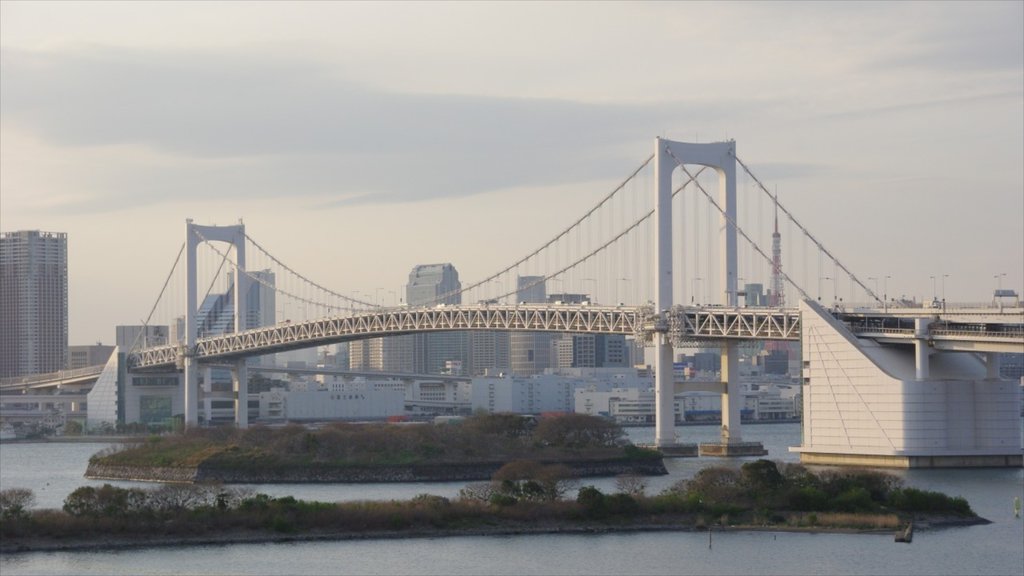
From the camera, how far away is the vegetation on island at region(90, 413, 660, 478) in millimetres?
44906

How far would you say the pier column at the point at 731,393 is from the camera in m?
51.4

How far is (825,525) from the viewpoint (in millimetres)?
31609

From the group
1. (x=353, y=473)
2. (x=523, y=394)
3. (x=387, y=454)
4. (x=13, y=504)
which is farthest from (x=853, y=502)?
(x=523, y=394)

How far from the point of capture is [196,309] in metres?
72.8

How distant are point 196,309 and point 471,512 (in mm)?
42235

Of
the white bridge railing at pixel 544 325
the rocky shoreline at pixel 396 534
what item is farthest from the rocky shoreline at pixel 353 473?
the rocky shoreline at pixel 396 534

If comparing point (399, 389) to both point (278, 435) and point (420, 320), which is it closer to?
point (420, 320)

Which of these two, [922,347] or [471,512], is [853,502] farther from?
[922,347]

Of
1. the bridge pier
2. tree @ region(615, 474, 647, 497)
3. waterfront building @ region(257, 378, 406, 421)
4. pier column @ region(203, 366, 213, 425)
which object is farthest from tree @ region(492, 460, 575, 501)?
waterfront building @ region(257, 378, 406, 421)

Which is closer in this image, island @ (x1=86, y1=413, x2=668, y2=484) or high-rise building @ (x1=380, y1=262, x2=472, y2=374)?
island @ (x1=86, y1=413, x2=668, y2=484)

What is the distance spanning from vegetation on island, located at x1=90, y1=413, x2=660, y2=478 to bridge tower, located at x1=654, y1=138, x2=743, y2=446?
93.4 inches

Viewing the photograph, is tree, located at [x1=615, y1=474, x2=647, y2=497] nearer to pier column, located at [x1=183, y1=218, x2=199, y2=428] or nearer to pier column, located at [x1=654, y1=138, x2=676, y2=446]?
pier column, located at [x1=654, y1=138, x2=676, y2=446]

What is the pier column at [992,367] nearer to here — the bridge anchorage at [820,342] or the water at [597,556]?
the bridge anchorage at [820,342]

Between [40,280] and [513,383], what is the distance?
54.2 meters
